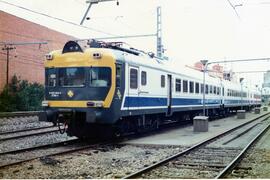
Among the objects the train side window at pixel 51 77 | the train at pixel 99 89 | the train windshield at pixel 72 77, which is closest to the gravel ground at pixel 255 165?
the train at pixel 99 89

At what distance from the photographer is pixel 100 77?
45.7 ft

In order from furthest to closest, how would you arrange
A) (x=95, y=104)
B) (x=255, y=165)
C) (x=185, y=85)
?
(x=185, y=85) < (x=95, y=104) < (x=255, y=165)

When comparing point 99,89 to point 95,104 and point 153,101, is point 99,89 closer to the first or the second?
point 95,104

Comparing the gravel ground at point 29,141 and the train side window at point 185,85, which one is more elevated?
the train side window at point 185,85

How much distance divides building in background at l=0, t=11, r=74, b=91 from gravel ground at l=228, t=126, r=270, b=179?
29085 millimetres

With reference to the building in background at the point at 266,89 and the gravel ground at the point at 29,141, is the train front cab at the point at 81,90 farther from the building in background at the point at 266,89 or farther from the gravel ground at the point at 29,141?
the building in background at the point at 266,89

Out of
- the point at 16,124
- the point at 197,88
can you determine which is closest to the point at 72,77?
the point at 16,124

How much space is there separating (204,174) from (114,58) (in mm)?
6124

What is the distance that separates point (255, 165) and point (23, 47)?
109ft

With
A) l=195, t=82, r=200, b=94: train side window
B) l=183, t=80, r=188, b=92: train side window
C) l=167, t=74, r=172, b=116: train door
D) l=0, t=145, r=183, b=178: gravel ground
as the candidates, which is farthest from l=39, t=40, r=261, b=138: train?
l=195, t=82, r=200, b=94: train side window

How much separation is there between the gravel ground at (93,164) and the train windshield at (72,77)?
2494 mm

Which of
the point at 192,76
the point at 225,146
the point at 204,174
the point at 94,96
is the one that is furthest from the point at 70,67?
the point at 192,76

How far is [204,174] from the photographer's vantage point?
29.8 ft

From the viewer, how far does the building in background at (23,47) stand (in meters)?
37.6
